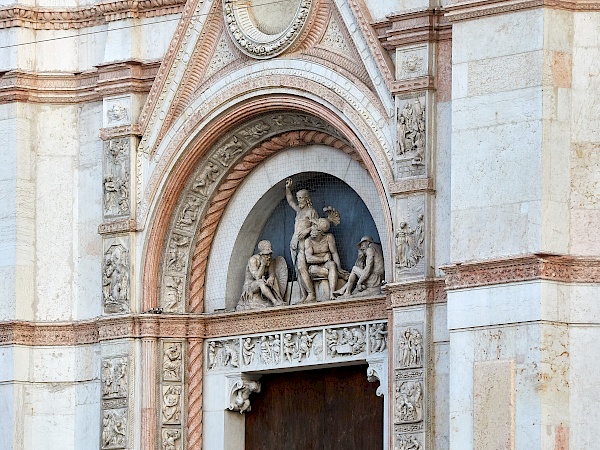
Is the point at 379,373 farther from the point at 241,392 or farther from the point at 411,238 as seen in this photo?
the point at 241,392

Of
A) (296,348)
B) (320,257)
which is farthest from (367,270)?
(296,348)

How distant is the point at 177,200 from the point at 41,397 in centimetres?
264

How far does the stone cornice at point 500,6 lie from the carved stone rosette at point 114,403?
18.2 feet

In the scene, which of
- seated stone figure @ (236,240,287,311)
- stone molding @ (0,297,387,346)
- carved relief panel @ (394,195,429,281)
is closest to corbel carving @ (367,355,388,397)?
stone molding @ (0,297,387,346)

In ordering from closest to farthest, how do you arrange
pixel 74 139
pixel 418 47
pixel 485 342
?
pixel 485 342, pixel 418 47, pixel 74 139

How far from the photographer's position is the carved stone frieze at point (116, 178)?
81.3 ft

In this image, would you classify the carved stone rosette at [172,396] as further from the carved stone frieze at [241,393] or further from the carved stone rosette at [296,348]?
the carved stone frieze at [241,393]

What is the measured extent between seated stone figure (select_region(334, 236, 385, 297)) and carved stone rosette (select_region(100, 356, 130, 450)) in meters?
2.67

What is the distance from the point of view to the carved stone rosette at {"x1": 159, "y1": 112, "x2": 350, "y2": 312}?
80.2 ft

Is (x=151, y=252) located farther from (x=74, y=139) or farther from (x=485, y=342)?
(x=485, y=342)

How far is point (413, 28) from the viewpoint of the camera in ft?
73.7

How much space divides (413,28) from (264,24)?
2260 millimetres

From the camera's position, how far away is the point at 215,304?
24.9 metres

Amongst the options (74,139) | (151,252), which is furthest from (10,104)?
(151,252)
